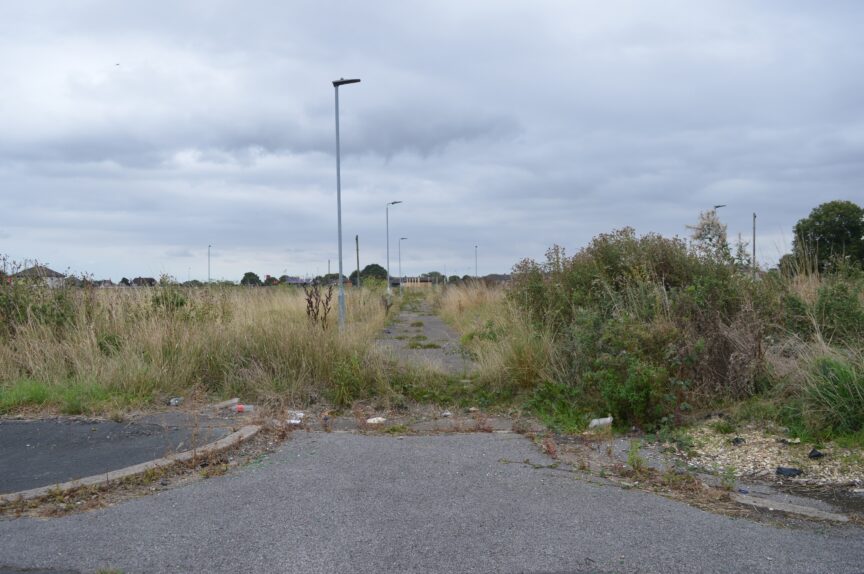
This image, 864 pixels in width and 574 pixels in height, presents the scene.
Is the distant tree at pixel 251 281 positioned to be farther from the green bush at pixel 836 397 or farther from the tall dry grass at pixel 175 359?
the green bush at pixel 836 397

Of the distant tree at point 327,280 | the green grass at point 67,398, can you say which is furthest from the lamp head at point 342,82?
the green grass at point 67,398

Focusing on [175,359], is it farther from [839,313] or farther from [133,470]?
[839,313]

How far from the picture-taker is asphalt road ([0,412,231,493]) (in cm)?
582

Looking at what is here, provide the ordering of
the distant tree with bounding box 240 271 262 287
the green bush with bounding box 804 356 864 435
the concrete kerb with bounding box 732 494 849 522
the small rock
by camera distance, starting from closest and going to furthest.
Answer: the concrete kerb with bounding box 732 494 849 522 < the small rock < the green bush with bounding box 804 356 864 435 < the distant tree with bounding box 240 271 262 287

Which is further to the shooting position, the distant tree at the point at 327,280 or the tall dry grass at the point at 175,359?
the distant tree at the point at 327,280

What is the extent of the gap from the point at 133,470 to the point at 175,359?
4.47m

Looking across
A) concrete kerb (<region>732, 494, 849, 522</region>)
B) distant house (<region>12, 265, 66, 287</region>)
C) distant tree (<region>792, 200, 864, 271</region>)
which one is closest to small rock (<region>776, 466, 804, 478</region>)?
concrete kerb (<region>732, 494, 849, 522</region>)

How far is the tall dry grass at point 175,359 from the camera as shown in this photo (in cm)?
907

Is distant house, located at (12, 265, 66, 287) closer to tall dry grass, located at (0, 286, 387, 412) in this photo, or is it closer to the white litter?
tall dry grass, located at (0, 286, 387, 412)

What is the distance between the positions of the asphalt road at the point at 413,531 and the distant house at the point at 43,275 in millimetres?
8648

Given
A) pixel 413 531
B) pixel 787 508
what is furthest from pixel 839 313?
pixel 413 531

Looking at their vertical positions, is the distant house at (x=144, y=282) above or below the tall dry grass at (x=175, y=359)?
above

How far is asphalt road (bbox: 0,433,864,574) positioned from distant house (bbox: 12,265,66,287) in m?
8.65

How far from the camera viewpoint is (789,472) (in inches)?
227
